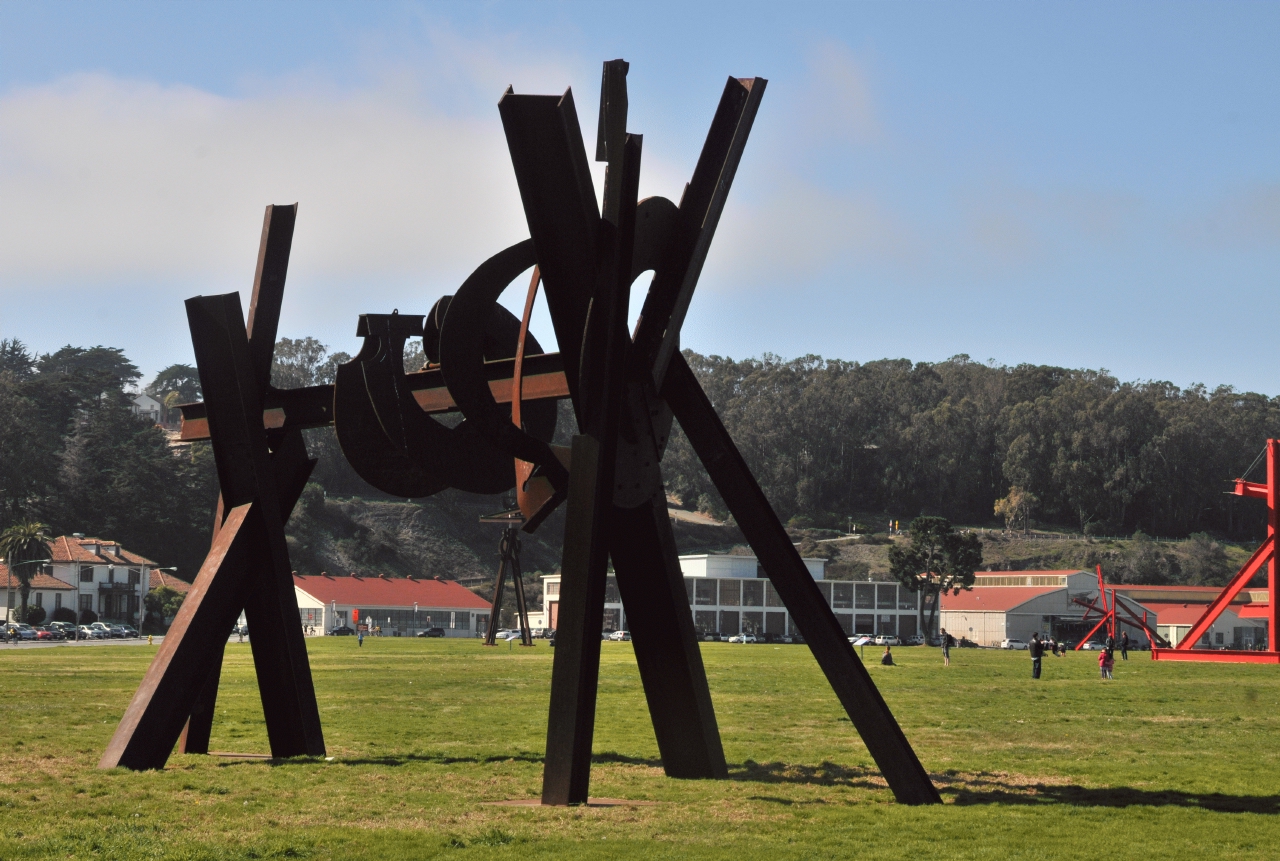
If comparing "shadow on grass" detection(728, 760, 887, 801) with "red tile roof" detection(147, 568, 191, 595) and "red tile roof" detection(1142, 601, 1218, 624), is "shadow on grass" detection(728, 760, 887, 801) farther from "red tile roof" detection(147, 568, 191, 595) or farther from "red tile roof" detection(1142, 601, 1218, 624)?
"red tile roof" detection(147, 568, 191, 595)

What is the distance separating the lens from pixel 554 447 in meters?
10.4

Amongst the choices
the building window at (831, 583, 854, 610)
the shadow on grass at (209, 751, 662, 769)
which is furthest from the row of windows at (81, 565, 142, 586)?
the shadow on grass at (209, 751, 662, 769)

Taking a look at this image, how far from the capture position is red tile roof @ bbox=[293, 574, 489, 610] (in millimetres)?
97812

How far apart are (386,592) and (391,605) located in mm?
2603

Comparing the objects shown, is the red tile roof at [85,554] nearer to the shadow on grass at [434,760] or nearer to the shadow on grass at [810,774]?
the shadow on grass at [434,760]

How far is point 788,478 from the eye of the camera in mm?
163750

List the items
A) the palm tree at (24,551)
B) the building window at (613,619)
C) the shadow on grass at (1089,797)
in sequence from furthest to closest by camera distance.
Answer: the building window at (613,619) < the palm tree at (24,551) < the shadow on grass at (1089,797)

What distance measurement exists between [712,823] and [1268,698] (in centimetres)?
2165

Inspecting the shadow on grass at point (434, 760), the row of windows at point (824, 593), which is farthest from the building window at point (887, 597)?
the shadow on grass at point (434, 760)

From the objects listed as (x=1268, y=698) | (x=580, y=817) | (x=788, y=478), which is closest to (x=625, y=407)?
(x=580, y=817)

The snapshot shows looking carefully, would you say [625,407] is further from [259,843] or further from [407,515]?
[407,515]

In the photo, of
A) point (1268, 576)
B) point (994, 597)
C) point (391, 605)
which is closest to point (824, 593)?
point (994, 597)

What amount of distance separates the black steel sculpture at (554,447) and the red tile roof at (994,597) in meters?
92.5

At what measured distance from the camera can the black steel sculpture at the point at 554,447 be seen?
31.7ft
